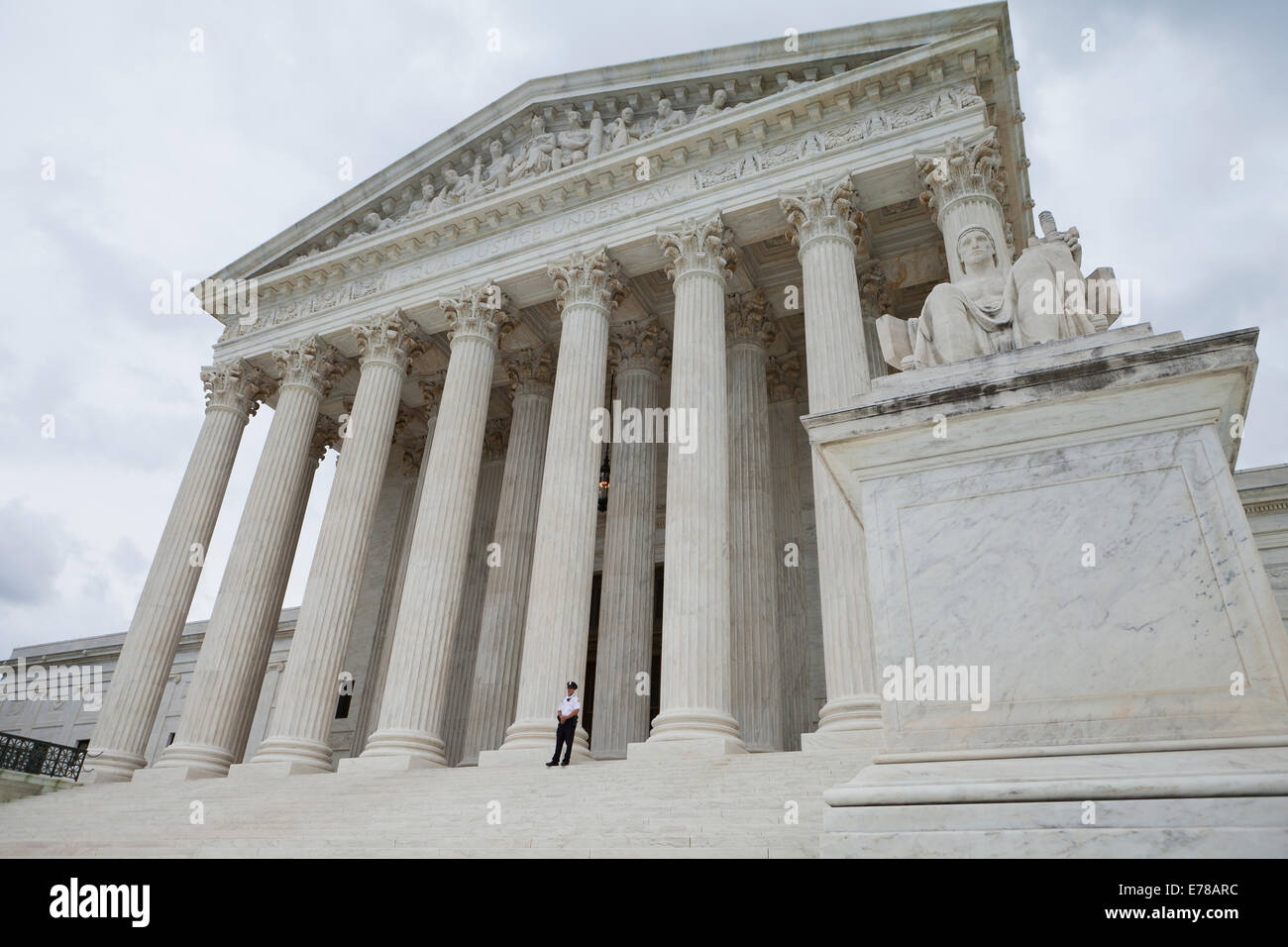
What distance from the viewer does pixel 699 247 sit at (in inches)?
844

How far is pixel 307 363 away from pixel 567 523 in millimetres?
12273

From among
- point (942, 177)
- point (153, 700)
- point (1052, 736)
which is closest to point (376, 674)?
point (153, 700)

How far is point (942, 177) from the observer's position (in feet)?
62.6

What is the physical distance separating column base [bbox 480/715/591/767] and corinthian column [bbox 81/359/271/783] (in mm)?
11658

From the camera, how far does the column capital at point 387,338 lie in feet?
83.6

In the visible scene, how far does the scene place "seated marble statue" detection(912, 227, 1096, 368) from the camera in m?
6.10

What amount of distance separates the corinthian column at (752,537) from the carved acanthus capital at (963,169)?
664cm

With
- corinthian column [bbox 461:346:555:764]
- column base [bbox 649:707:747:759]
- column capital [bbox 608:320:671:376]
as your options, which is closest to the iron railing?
corinthian column [bbox 461:346:555:764]

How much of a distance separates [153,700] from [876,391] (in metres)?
24.6

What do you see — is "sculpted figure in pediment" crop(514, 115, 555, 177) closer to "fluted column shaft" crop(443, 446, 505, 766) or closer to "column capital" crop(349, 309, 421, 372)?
"column capital" crop(349, 309, 421, 372)

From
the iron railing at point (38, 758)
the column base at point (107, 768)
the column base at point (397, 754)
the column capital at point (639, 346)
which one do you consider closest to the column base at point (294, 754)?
the column base at point (397, 754)

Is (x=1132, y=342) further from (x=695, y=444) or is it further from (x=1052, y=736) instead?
(x=695, y=444)

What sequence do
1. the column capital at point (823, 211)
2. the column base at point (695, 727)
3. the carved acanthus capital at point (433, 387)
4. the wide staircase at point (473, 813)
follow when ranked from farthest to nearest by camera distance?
the carved acanthus capital at point (433, 387) → the column capital at point (823, 211) → the column base at point (695, 727) → the wide staircase at point (473, 813)

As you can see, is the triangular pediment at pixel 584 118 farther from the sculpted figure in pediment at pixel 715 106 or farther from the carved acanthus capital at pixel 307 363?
the carved acanthus capital at pixel 307 363
